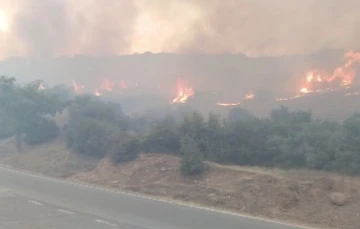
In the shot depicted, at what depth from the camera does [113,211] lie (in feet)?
44.0

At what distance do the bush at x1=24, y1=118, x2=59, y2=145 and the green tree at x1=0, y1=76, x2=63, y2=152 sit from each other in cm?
22

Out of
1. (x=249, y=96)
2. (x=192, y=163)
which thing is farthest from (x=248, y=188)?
(x=249, y=96)

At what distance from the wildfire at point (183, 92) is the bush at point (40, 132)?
57.0 feet

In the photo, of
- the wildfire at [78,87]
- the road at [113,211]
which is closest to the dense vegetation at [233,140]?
the road at [113,211]

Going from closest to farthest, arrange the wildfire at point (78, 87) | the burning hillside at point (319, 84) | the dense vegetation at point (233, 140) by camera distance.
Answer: the dense vegetation at point (233, 140), the burning hillside at point (319, 84), the wildfire at point (78, 87)

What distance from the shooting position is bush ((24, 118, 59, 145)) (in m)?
33.7

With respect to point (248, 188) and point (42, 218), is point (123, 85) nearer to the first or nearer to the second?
point (248, 188)

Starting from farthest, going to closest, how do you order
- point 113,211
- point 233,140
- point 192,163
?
point 233,140 → point 192,163 → point 113,211

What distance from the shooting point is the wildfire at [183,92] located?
5084cm

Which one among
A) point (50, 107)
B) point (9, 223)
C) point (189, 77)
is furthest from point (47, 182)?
point (189, 77)

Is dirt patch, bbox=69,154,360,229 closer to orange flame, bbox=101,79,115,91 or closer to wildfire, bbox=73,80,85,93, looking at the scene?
orange flame, bbox=101,79,115,91

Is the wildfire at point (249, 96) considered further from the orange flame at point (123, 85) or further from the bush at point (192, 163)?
the bush at point (192, 163)

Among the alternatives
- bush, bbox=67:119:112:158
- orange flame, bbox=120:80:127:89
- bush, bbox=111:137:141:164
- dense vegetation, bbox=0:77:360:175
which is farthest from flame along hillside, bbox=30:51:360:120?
bush, bbox=111:137:141:164

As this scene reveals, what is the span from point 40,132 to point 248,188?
20.7m
